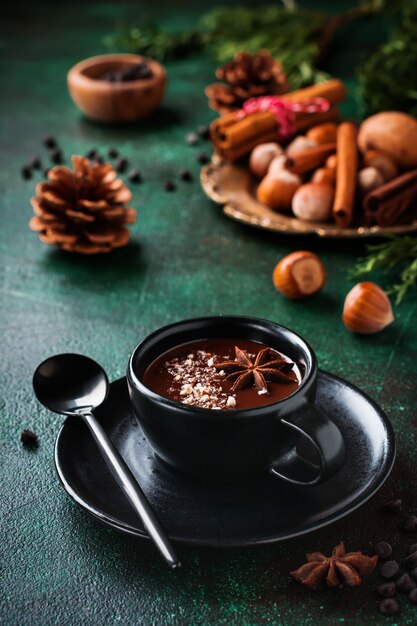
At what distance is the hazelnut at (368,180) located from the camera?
4.88 ft

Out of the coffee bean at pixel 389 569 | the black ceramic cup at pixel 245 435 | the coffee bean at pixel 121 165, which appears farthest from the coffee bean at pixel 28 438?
the coffee bean at pixel 121 165

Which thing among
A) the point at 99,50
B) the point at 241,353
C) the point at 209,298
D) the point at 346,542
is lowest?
the point at 99,50

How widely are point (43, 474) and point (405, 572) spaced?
0.40 meters

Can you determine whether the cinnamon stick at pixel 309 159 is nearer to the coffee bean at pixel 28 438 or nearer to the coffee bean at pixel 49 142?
the coffee bean at pixel 49 142

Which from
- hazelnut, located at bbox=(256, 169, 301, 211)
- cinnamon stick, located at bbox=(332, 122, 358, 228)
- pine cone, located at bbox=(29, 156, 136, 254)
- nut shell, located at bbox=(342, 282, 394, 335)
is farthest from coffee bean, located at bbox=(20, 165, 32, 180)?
nut shell, located at bbox=(342, 282, 394, 335)

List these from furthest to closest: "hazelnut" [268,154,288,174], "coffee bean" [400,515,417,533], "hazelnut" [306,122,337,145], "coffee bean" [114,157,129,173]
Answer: "coffee bean" [114,157,129,173] < "hazelnut" [306,122,337,145] < "hazelnut" [268,154,288,174] < "coffee bean" [400,515,417,533]

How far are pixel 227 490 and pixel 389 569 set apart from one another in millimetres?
168

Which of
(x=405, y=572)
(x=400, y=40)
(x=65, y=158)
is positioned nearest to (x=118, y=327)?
(x=405, y=572)

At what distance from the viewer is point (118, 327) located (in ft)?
4.03

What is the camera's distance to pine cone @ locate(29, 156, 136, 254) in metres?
1.41

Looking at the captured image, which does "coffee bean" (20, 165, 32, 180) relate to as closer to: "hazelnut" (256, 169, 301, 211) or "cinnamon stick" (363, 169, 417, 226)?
"hazelnut" (256, 169, 301, 211)

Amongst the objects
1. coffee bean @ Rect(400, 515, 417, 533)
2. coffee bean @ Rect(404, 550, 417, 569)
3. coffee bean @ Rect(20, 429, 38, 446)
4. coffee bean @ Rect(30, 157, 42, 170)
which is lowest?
coffee bean @ Rect(30, 157, 42, 170)

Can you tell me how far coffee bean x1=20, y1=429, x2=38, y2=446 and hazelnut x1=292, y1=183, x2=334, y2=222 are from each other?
686 millimetres

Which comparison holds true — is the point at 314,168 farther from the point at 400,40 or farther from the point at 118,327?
the point at 400,40
